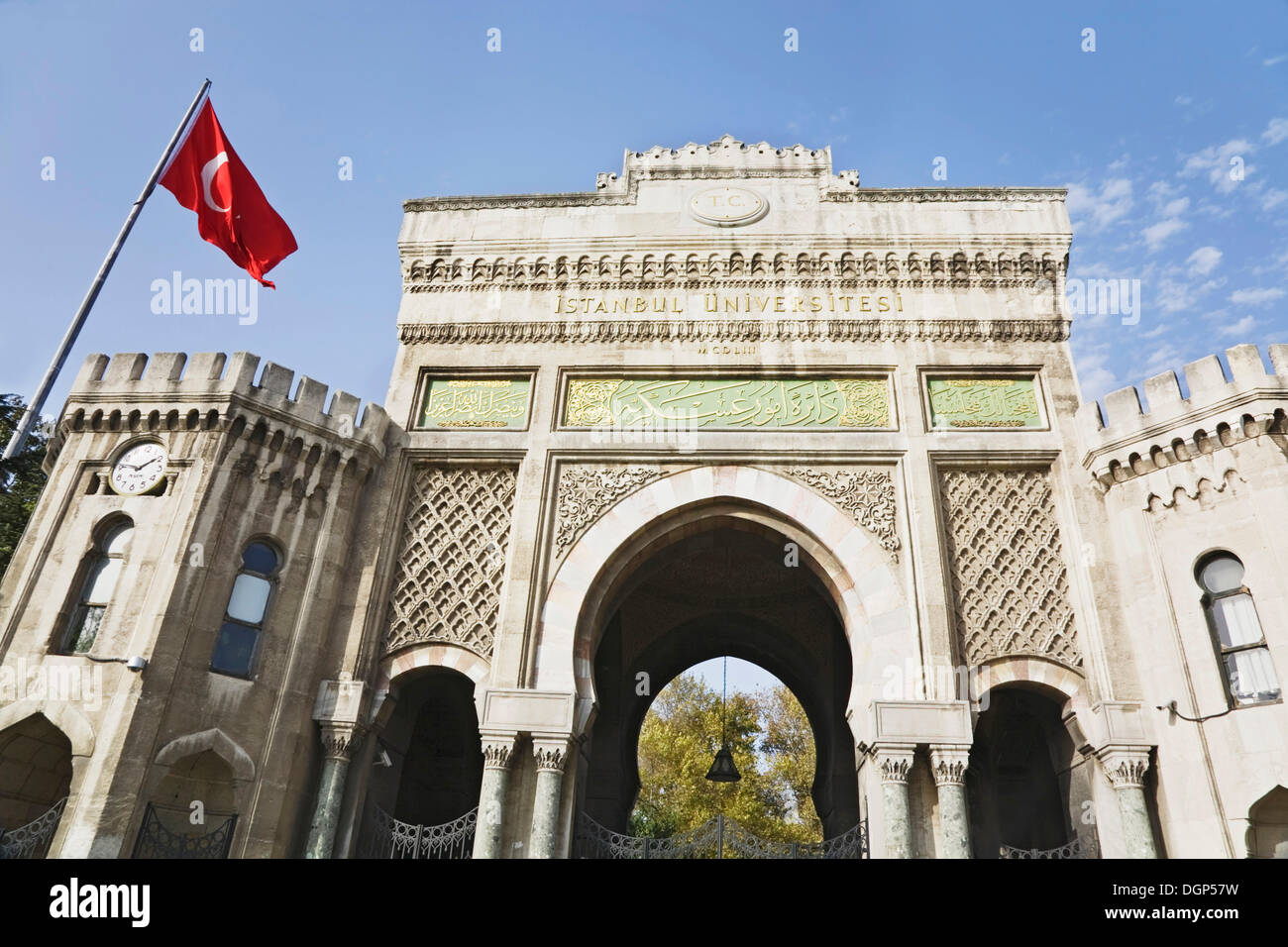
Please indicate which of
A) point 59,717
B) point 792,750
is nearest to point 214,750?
point 59,717

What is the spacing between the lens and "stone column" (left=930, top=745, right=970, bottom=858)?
10359 mm

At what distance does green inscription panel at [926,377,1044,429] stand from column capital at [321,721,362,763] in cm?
927

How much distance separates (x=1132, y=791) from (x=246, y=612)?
11244 mm

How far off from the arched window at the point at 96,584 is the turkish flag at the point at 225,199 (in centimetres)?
402

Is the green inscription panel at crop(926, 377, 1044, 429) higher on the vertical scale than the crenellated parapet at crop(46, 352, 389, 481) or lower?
higher

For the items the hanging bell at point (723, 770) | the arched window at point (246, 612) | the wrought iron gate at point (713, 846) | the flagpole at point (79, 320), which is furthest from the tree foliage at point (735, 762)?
the flagpole at point (79, 320)

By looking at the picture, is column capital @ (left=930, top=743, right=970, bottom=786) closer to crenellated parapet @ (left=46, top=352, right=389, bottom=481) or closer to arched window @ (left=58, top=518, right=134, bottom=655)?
crenellated parapet @ (left=46, top=352, right=389, bottom=481)

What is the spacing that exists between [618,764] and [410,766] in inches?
151

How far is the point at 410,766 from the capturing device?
1502cm

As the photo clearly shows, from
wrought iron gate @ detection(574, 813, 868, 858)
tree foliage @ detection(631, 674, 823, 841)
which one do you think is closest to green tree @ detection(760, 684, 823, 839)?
tree foliage @ detection(631, 674, 823, 841)

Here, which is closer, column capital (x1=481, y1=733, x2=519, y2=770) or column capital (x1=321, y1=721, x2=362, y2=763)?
column capital (x1=481, y1=733, x2=519, y2=770)
